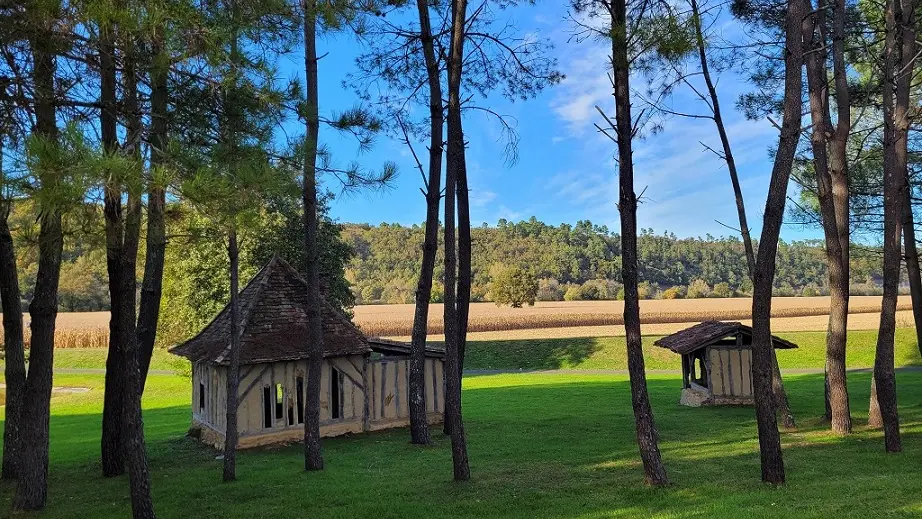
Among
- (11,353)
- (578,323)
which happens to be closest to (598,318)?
(578,323)

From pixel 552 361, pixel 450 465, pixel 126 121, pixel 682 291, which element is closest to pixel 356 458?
pixel 450 465

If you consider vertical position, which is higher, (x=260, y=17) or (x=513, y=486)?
(x=260, y=17)

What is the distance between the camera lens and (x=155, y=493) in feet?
28.1

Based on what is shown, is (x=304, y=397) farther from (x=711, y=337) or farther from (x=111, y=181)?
(x=711, y=337)

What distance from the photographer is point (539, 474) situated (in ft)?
28.1

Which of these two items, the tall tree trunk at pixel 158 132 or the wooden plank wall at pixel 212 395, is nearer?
the tall tree trunk at pixel 158 132

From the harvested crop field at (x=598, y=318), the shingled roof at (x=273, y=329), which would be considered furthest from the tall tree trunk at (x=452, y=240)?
the harvested crop field at (x=598, y=318)

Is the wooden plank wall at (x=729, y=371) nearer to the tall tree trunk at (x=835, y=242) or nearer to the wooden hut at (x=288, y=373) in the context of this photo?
the tall tree trunk at (x=835, y=242)

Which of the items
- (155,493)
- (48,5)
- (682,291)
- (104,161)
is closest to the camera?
(104,161)

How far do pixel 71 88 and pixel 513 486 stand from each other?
7.13 m

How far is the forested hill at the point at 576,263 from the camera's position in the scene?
8681 cm

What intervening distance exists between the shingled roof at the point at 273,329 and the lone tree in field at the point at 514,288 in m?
48.9

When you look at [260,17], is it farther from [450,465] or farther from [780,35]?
[780,35]

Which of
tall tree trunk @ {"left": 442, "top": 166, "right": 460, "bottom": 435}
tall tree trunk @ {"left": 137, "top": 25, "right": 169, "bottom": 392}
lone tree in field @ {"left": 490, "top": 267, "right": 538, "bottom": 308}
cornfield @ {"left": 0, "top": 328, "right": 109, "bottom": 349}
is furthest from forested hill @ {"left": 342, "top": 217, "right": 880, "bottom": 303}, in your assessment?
tall tree trunk @ {"left": 137, "top": 25, "right": 169, "bottom": 392}
